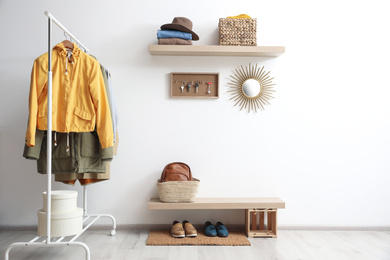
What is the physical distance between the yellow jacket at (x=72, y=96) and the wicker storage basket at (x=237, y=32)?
1114 mm

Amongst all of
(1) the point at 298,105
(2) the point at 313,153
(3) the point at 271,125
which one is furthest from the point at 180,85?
(2) the point at 313,153

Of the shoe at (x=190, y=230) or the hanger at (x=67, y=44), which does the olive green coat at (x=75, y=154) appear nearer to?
the hanger at (x=67, y=44)

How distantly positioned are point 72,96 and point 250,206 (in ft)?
5.35

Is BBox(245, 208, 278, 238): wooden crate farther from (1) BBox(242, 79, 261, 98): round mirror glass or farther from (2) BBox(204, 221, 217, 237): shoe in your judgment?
(1) BBox(242, 79, 261, 98): round mirror glass

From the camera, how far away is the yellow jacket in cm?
226

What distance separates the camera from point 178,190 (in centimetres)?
276

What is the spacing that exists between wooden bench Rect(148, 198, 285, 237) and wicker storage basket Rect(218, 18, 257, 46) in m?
1.34

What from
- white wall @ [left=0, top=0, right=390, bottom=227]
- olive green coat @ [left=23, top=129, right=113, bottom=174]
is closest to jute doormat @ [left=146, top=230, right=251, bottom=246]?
white wall @ [left=0, top=0, right=390, bottom=227]

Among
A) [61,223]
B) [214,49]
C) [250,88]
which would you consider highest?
[214,49]

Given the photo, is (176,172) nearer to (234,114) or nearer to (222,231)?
(222,231)

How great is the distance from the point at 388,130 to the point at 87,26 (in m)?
2.90

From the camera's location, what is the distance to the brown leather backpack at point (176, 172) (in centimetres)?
280

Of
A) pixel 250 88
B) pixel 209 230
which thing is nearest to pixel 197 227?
pixel 209 230

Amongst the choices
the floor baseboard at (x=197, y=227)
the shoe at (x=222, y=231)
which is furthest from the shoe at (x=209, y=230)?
the floor baseboard at (x=197, y=227)
